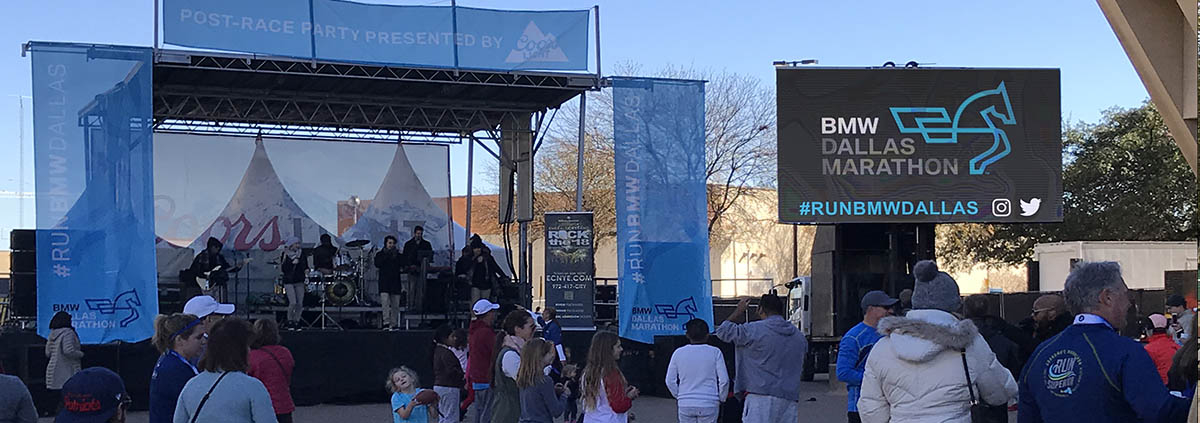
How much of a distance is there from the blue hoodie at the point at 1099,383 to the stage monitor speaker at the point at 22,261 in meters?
17.1

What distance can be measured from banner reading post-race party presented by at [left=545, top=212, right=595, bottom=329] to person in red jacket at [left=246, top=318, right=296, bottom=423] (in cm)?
1163

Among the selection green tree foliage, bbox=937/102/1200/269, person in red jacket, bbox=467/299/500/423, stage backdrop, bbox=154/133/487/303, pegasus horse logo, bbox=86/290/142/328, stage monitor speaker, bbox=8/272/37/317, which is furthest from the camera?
green tree foliage, bbox=937/102/1200/269

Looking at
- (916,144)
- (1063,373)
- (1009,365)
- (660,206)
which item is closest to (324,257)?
(660,206)

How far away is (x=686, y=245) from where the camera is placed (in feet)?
62.3

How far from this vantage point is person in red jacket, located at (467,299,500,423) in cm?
1152

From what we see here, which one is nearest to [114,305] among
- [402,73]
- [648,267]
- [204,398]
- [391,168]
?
[402,73]

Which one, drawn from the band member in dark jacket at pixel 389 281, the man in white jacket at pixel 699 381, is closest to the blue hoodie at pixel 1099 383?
the man in white jacket at pixel 699 381

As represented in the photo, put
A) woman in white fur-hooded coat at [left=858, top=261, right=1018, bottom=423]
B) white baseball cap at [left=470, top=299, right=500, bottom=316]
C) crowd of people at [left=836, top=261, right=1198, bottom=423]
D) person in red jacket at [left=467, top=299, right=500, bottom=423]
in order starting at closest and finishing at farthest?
crowd of people at [left=836, top=261, right=1198, bottom=423]
woman in white fur-hooded coat at [left=858, top=261, right=1018, bottom=423]
person in red jacket at [left=467, top=299, right=500, bottom=423]
white baseball cap at [left=470, top=299, right=500, bottom=316]

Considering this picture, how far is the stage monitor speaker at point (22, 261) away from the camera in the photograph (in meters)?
18.7

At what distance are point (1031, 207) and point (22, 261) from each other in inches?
599

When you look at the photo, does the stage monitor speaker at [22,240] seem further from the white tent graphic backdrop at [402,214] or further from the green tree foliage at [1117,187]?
the green tree foliage at [1117,187]

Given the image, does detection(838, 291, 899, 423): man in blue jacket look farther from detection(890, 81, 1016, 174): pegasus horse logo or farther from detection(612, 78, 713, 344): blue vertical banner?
detection(890, 81, 1016, 174): pegasus horse logo

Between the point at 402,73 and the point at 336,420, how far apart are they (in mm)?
5642

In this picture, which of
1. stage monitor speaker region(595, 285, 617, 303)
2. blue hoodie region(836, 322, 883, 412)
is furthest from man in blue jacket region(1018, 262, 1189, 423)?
stage monitor speaker region(595, 285, 617, 303)
